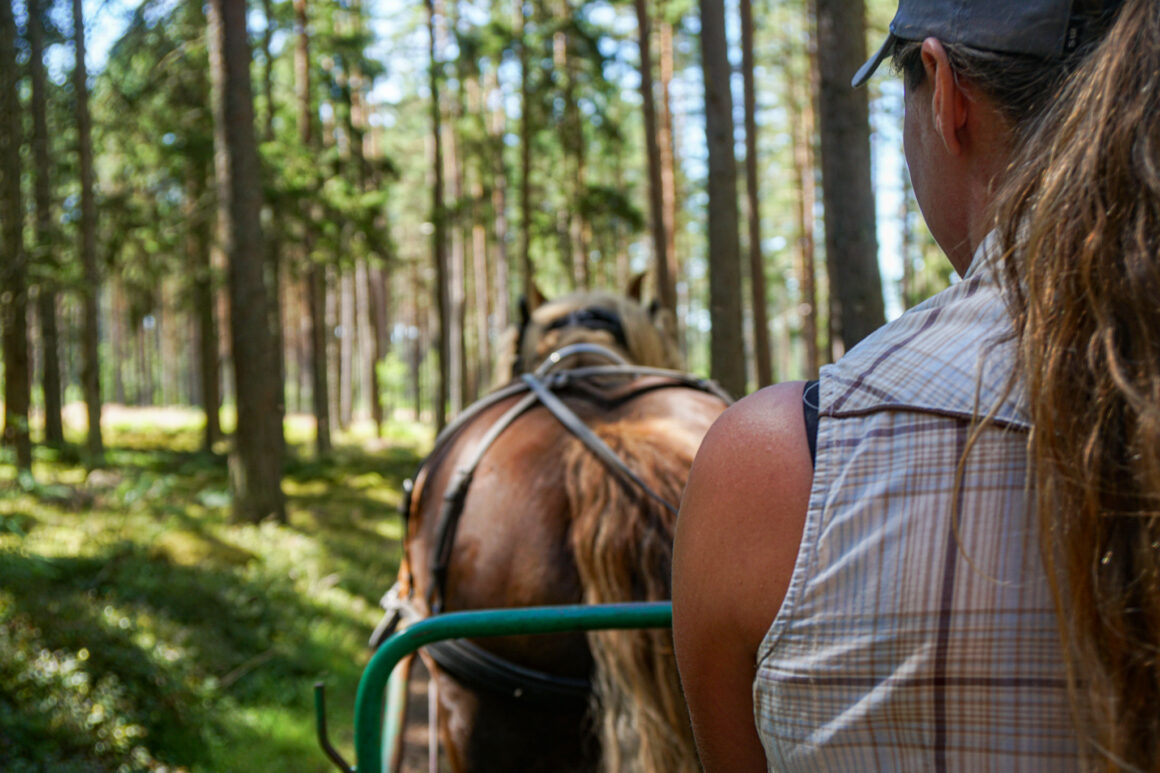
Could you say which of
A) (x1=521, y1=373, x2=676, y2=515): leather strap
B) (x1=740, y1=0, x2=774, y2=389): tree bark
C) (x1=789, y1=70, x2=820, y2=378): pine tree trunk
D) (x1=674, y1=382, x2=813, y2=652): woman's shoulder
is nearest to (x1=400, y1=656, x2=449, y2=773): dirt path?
(x1=521, y1=373, x2=676, y2=515): leather strap

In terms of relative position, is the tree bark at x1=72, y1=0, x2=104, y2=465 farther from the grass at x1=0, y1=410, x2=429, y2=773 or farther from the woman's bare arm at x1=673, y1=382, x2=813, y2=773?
the woman's bare arm at x1=673, y1=382, x2=813, y2=773

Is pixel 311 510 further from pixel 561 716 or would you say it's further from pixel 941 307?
pixel 941 307

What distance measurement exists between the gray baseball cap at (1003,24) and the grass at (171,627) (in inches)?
214

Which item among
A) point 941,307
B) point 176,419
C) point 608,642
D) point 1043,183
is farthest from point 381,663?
point 176,419

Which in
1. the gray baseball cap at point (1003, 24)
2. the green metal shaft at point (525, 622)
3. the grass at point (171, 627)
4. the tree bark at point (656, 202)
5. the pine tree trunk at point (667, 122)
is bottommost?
the grass at point (171, 627)

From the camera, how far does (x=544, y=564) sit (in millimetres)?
3008

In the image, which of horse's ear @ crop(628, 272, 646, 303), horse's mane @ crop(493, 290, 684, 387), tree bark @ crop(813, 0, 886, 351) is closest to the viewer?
horse's mane @ crop(493, 290, 684, 387)

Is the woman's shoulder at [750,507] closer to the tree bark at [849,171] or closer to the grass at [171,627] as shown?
the tree bark at [849,171]

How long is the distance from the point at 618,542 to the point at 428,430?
81.7 feet

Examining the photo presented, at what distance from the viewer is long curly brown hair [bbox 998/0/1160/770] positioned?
78 centimetres

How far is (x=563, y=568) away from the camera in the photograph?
2980mm

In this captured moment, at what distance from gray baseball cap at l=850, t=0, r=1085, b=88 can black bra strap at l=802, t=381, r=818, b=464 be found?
0.40m

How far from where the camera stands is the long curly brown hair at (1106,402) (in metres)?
0.78

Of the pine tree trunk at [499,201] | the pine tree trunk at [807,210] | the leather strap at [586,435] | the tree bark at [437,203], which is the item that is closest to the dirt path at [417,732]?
the leather strap at [586,435]
